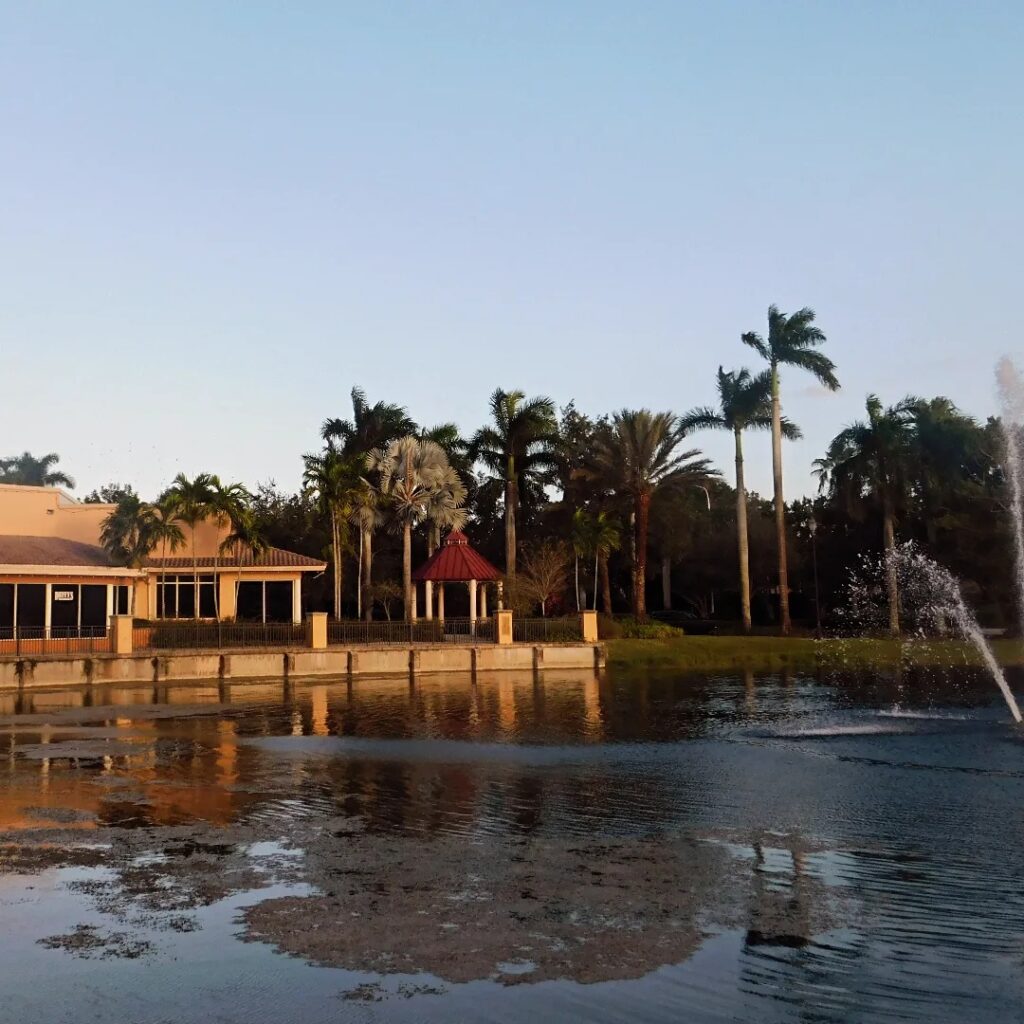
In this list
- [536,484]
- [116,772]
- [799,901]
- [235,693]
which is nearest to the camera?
[799,901]

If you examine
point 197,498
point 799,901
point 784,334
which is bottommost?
point 799,901

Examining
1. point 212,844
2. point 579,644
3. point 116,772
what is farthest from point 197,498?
point 212,844

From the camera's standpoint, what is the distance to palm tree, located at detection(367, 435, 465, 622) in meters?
56.1

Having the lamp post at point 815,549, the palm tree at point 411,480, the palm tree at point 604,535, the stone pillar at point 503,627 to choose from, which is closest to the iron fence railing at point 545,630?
the stone pillar at point 503,627

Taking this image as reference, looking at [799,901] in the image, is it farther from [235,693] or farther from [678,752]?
[235,693]

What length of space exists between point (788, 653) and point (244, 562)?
26189 millimetres

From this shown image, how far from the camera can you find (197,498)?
50.8m

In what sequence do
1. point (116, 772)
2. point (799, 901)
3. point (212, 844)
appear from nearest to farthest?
point (799, 901), point (212, 844), point (116, 772)

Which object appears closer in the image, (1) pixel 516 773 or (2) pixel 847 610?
(1) pixel 516 773

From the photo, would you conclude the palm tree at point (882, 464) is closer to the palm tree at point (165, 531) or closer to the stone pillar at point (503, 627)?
the stone pillar at point (503, 627)

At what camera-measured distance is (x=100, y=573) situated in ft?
152

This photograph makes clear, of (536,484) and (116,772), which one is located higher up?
(536,484)

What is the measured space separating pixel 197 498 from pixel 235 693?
14.1 metres

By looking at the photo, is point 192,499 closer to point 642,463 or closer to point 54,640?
point 54,640
